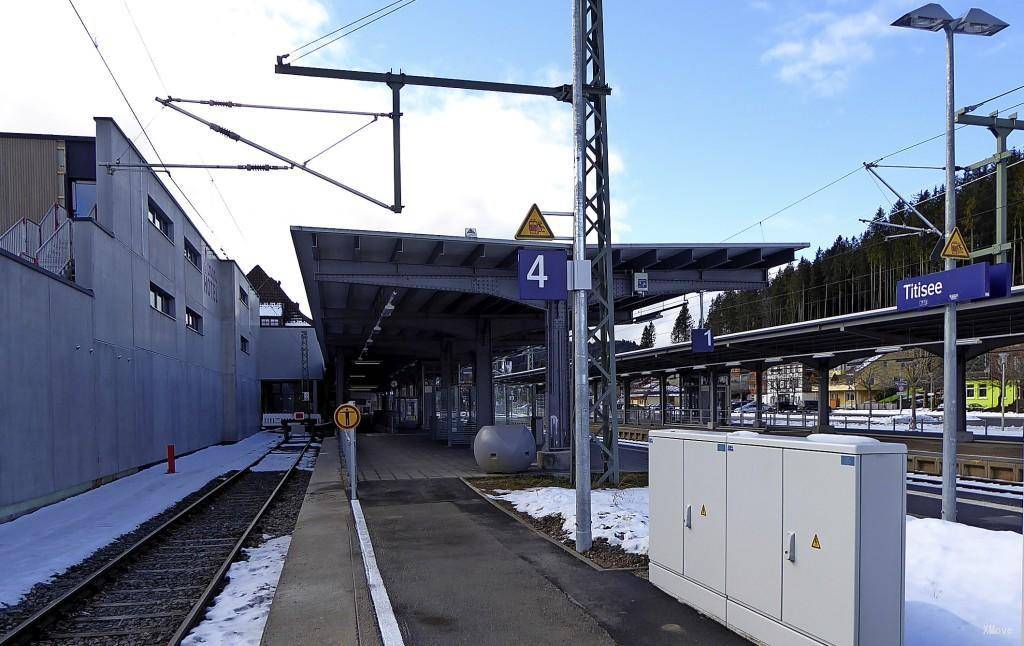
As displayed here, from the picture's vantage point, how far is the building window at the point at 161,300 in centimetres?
2467

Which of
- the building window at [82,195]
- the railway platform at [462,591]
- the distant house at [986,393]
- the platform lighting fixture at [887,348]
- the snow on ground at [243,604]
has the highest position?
the building window at [82,195]

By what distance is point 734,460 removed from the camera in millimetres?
6098

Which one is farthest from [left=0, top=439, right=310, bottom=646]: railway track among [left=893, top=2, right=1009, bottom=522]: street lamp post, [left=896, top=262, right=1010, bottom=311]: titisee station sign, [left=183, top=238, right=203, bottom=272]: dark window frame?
[left=183, top=238, right=203, bottom=272]: dark window frame

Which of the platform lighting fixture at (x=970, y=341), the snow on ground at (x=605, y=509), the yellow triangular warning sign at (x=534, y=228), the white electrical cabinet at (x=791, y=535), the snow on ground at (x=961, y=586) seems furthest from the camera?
the platform lighting fixture at (x=970, y=341)

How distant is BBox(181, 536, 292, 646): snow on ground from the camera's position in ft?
21.4

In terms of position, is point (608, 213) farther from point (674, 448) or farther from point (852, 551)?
point (852, 551)

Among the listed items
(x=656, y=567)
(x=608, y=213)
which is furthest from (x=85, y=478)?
(x=656, y=567)

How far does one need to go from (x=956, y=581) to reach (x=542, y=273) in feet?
18.4

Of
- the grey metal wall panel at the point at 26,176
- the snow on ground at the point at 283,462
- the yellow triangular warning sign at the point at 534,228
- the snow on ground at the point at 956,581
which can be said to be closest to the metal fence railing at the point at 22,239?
the grey metal wall panel at the point at 26,176

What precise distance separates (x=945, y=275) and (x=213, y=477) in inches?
772

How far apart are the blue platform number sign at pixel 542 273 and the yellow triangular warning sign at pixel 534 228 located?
0.59 meters

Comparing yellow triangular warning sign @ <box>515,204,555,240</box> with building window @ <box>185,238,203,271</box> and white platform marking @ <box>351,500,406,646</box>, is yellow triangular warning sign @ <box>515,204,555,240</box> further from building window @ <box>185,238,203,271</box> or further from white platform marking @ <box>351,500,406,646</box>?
building window @ <box>185,238,203,271</box>

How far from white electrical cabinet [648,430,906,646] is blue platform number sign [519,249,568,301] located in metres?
3.13

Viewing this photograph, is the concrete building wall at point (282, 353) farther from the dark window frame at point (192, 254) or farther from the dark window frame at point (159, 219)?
the dark window frame at point (159, 219)
